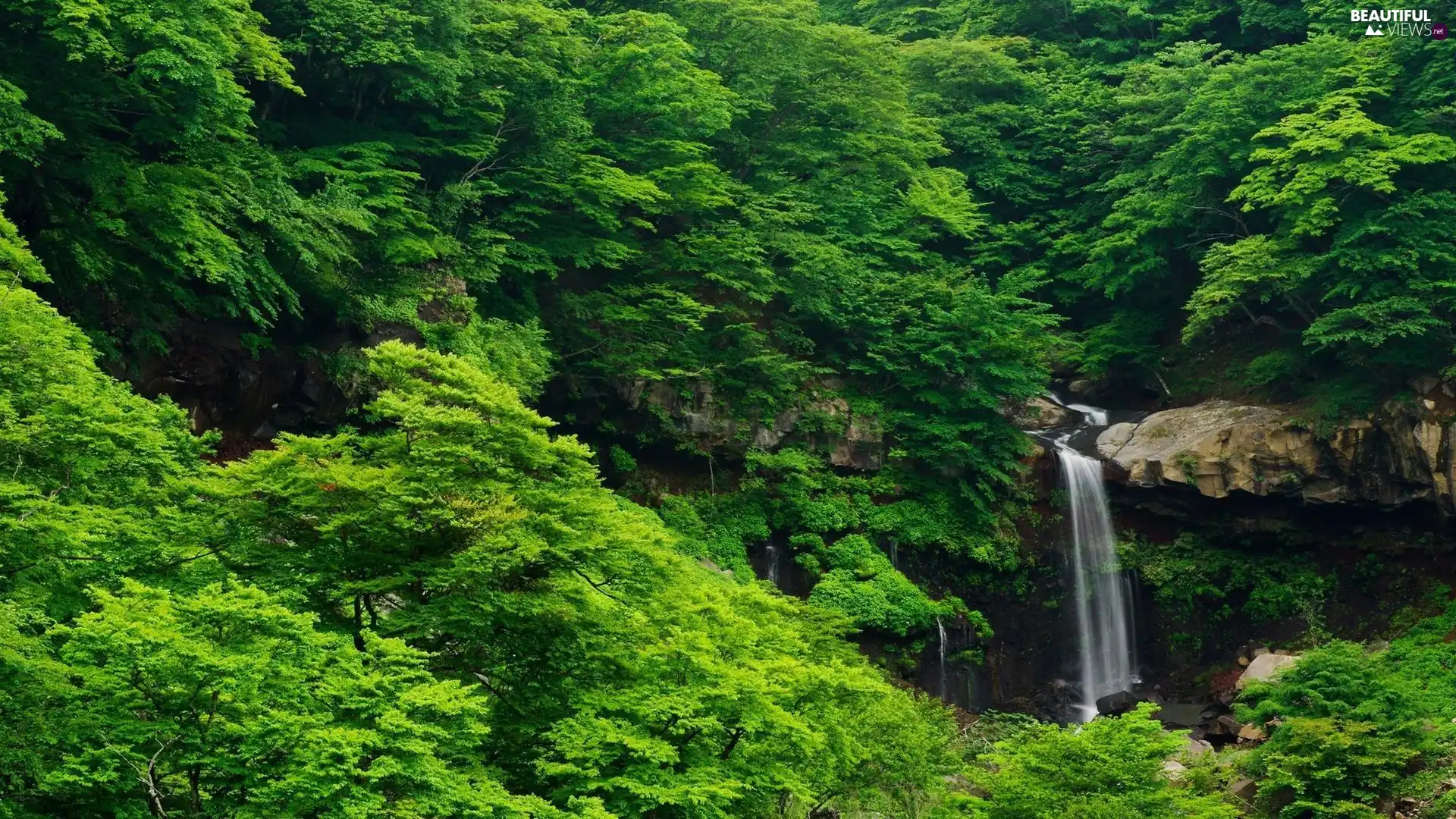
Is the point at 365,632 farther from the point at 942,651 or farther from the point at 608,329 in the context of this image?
the point at 942,651

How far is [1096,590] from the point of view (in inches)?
1058

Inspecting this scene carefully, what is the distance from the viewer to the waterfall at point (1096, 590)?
85.8 feet

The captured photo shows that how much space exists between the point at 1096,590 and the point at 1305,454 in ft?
17.6

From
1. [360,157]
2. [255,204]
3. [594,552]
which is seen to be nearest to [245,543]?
[594,552]

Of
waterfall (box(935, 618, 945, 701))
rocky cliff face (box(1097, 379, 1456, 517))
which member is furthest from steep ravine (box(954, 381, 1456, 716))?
waterfall (box(935, 618, 945, 701))

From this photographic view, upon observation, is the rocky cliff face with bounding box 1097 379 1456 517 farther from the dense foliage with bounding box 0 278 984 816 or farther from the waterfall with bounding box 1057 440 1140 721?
the dense foliage with bounding box 0 278 984 816

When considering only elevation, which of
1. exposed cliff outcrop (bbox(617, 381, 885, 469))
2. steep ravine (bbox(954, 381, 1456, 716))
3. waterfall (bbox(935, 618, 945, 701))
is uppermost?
exposed cliff outcrop (bbox(617, 381, 885, 469))

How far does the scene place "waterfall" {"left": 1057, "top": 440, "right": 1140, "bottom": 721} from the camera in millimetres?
26156

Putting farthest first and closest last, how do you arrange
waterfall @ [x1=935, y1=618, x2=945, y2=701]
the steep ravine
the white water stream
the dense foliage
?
1. the white water stream
2. the steep ravine
3. waterfall @ [x1=935, y1=618, x2=945, y2=701]
4. the dense foliage

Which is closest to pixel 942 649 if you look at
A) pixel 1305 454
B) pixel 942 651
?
pixel 942 651

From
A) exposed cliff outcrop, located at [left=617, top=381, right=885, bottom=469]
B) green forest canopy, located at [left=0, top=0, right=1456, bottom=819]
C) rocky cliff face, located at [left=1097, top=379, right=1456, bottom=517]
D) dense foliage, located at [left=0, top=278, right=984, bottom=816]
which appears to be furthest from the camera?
exposed cliff outcrop, located at [left=617, top=381, right=885, bottom=469]

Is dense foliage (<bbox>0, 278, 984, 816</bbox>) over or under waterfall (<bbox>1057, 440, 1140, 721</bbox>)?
over

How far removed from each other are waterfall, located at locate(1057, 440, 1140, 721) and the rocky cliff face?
0.81 m

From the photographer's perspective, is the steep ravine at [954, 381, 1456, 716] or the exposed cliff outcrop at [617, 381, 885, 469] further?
the steep ravine at [954, 381, 1456, 716]
